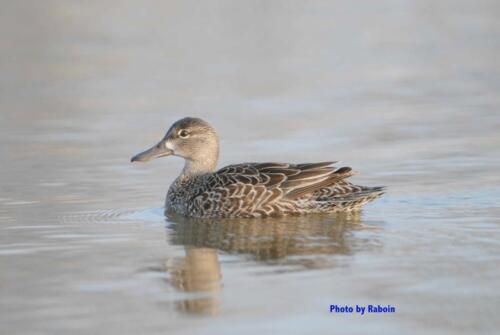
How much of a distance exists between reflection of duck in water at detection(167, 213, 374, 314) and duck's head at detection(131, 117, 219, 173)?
1073 mm

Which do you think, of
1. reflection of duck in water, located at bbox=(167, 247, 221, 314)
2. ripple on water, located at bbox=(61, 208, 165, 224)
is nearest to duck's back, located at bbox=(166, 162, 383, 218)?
ripple on water, located at bbox=(61, 208, 165, 224)

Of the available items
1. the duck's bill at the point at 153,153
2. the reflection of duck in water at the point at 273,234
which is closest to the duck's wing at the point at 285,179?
the reflection of duck in water at the point at 273,234

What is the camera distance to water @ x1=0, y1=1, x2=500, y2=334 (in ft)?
26.3

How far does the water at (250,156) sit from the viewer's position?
8008 millimetres

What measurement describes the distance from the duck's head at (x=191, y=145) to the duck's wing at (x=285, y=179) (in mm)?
1018

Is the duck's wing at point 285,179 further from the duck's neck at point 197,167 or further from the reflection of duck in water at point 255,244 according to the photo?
the duck's neck at point 197,167

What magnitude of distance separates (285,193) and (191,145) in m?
1.56

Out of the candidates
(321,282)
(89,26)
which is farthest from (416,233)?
(89,26)

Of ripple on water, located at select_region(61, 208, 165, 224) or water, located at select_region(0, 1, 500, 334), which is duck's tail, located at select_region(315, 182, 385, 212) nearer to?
water, located at select_region(0, 1, 500, 334)

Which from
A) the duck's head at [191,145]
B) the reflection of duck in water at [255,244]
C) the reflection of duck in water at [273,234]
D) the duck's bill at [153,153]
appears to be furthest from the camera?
the duck's head at [191,145]

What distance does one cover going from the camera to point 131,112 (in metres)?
17.7

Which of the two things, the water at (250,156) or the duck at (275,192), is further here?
the duck at (275,192)

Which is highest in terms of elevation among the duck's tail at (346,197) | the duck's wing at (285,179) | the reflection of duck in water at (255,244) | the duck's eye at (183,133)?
the duck's eye at (183,133)

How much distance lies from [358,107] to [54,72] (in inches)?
248
